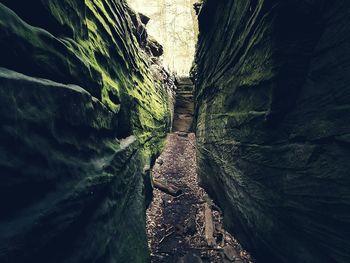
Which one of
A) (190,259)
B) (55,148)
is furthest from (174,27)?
(55,148)

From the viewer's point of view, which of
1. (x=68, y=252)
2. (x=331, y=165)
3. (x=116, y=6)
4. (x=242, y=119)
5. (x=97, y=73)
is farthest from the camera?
(x=116, y=6)

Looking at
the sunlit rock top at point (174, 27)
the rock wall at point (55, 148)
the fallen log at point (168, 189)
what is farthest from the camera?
the sunlit rock top at point (174, 27)

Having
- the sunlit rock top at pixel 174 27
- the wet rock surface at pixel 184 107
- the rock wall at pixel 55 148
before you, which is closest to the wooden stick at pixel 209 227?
the rock wall at pixel 55 148

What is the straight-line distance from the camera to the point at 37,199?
2.17 m

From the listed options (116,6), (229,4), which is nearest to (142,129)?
(116,6)

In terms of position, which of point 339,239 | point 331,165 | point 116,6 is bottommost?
point 339,239

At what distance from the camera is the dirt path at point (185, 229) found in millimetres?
5348

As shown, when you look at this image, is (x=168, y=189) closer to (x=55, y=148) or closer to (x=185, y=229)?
(x=185, y=229)

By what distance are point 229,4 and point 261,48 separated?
347 cm

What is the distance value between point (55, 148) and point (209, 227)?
217 inches

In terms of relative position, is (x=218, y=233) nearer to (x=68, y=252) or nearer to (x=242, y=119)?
(x=242, y=119)

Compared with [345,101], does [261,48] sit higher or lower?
higher

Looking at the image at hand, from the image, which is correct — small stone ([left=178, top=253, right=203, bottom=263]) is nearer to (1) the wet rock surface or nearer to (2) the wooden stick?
(2) the wooden stick

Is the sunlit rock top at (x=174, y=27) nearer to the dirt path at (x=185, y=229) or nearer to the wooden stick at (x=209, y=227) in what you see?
the dirt path at (x=185, y=229)
